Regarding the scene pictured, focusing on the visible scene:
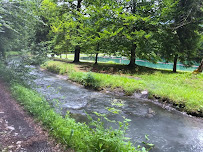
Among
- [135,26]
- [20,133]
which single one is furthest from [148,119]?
[135,26]

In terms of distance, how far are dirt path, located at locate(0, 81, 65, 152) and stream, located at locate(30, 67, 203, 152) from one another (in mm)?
1194

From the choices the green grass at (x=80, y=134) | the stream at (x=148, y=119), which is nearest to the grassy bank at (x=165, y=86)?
the stream at (x=148, y=119)

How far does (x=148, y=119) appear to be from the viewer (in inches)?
277

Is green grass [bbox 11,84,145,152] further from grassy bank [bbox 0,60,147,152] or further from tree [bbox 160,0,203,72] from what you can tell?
tree [bbox 160,0,203,72]

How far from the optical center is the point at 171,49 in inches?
597

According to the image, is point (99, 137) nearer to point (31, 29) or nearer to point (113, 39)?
point (31, 29)

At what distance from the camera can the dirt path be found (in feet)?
12.3

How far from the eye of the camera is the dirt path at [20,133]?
3.74 m

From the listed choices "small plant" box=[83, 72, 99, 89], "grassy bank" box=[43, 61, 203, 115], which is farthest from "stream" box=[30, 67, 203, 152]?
"small plant" box=[83, 72, 99, 89]

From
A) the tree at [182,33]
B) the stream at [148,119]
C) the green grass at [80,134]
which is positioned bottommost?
the stream at [148,119]

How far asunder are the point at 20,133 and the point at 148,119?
15.6 feet

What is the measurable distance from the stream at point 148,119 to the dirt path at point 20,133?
1.19 meters

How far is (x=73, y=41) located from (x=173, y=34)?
1077 cm

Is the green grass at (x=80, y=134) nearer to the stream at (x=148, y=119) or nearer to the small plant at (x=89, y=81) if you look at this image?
the stream at (x=148, y=119)
